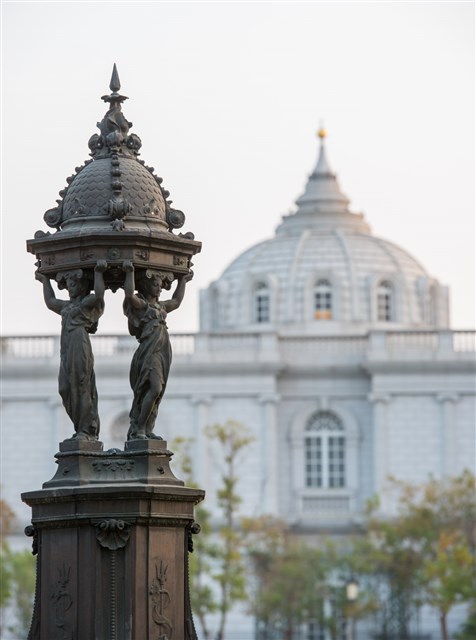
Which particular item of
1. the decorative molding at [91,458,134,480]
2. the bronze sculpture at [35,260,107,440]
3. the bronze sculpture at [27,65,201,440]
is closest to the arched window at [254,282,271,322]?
the bronze sculpture at [27,65,201,440]

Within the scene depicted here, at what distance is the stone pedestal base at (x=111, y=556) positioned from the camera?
17.5 metres

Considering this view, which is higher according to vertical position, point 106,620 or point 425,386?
point 425,386

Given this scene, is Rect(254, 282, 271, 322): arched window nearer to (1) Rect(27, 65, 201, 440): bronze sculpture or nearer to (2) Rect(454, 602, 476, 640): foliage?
(2) Rect(454, 602, 476, 640): foliage

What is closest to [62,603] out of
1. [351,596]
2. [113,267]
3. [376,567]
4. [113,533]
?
[113,533]

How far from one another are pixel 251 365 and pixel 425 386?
6.22 m

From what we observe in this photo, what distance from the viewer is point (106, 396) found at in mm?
83375

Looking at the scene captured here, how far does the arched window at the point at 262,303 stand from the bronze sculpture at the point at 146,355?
260 feet

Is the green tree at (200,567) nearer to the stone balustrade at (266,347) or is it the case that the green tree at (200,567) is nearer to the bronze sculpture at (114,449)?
the stone balustrade at (266,347)

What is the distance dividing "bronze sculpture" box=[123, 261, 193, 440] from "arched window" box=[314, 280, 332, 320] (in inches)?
3115

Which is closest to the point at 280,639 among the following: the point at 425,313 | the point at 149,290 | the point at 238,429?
the point at 238,429

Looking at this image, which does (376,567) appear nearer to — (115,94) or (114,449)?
(115,94)

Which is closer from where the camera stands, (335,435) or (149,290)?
(149,290)

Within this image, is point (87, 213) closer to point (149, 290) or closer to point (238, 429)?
point (149, 290)

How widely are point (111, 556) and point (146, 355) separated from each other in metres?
1.65
